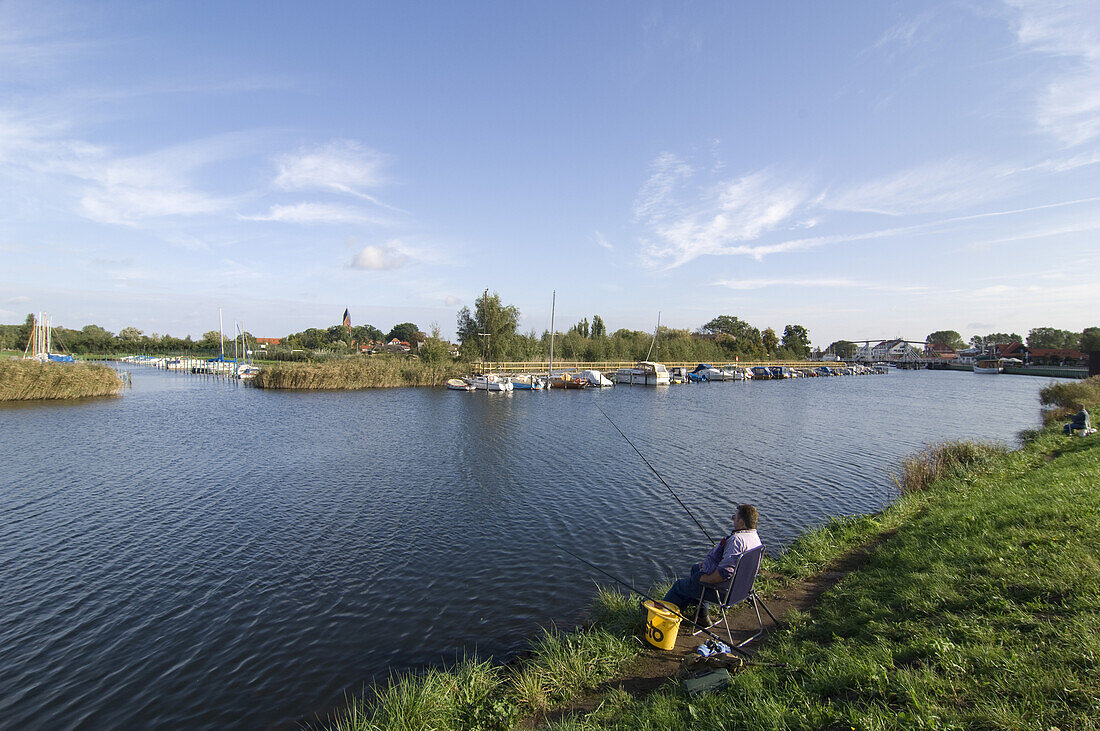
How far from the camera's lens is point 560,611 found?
9.01 metres

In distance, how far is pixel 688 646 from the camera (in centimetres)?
675

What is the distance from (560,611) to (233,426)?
86.7 ft

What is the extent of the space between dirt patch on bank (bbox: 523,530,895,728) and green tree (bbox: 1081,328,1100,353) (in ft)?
462

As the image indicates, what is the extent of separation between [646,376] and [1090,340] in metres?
112

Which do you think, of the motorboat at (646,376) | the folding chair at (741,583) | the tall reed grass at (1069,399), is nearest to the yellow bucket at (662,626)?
the folding chair at (741,583)

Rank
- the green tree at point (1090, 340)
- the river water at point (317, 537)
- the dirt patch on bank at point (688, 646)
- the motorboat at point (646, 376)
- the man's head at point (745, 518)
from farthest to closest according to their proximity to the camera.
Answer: the green tree at point (1090, 340), the motorboat at point (646, 376), the river water at point (317, 537), the man's head at point (745, 518), the dirt patch on bank at point (688, 646)

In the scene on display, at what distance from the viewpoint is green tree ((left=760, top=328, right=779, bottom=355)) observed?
126 meters

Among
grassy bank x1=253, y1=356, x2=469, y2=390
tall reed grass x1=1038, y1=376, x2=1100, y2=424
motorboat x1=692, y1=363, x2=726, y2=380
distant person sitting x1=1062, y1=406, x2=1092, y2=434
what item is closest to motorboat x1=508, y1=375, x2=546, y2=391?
grassy bank x1=253, y1=356, x2=469, y2=390

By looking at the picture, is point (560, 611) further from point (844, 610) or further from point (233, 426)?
point (233, 426)

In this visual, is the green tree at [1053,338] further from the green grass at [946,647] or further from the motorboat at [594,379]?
the green grass at [946,647]

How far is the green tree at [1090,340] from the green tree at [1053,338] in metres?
20.6

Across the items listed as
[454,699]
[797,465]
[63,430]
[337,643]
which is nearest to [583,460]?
[797,465]

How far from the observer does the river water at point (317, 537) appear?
24.8 ft

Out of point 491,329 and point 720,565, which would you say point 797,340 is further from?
point 720,565
